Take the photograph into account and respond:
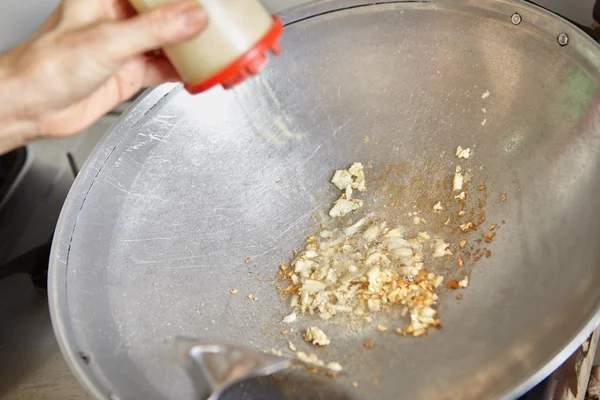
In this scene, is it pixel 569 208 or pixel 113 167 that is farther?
pixel 113 167

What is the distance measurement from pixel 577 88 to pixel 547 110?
0.12 feet

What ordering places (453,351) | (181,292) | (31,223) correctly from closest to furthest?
1. (453,351)
2. (181,292)
3. (31,223)

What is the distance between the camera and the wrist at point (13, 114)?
1.80 feet

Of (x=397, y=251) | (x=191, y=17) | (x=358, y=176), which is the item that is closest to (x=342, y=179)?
(x=358, y=176)

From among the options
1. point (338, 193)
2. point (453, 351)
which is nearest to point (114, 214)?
point (338, 193)

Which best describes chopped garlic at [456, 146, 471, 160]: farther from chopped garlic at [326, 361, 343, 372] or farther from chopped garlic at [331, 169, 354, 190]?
chopped garlic at [326, 361, 343, 372]

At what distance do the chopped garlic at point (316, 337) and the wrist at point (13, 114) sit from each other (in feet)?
1.18

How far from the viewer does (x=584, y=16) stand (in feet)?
2.58

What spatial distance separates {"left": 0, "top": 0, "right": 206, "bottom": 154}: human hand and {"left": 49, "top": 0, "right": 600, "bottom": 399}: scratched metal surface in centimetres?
9

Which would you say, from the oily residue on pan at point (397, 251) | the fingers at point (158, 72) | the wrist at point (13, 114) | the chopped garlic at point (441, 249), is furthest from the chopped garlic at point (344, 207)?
the wrist at point (13, 114)

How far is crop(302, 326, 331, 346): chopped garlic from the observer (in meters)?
0.64

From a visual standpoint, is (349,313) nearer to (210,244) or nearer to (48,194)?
(210,244)

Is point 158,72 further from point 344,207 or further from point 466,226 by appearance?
point 466,226

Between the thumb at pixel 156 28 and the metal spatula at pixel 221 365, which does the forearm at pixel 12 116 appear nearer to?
the thumb at pixel 156 28
